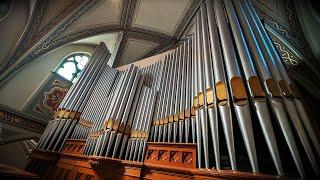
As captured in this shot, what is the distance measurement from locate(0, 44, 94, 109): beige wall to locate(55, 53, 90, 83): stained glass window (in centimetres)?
22

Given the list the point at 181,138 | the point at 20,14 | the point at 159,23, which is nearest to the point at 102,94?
the point at 181,138

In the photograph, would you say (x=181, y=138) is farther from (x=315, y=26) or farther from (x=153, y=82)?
(x=315, y=26)

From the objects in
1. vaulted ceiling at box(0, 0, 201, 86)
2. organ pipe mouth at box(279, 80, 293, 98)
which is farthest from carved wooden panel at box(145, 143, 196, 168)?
vaulted ceiling at box(0, 0, 201, 86)

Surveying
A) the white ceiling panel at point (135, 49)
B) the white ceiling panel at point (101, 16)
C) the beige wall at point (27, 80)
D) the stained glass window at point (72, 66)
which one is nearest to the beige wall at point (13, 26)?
the beige wall at point (27, 80)

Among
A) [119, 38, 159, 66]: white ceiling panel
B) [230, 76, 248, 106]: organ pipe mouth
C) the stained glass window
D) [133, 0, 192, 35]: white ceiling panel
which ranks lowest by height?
[230, 76, 248, 106]: organ pipe mouth

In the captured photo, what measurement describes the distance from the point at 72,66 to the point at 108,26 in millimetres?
2299

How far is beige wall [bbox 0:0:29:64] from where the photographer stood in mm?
5316

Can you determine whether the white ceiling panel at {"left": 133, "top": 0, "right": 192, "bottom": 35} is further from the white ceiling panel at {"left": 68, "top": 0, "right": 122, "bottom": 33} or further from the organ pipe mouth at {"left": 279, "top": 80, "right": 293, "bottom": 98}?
the organ pipe mouth at {"left": 279, "top": 80, "right": 293, "bottom": 98}

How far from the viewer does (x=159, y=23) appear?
7699 mm

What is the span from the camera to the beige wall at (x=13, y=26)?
532cm

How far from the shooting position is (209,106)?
7.79ft

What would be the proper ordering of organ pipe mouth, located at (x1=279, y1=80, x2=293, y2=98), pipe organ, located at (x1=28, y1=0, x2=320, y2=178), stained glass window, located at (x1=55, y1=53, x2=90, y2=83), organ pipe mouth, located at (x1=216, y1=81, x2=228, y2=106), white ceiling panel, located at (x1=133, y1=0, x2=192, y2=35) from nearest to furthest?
pipe organ, located at (x1=28, y1=0, x2=320, y2=178)
organ pipe mouth, located at (x1=279, y1=80, x2=293, y2=98)
organ pipe mouth, located at (x1=216, y1=81, x2=228, y2=106)
white ceiling panel, located at (x1=133, y1=0, x2=192, y2=35)
stained glass window, located at (x1=55, y1=53, x2=90, y2=83)

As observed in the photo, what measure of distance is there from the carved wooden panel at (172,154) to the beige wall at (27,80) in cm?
539

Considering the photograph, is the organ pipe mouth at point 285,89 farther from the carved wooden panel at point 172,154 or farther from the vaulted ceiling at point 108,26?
the vaulted ceiling at point 108,26
